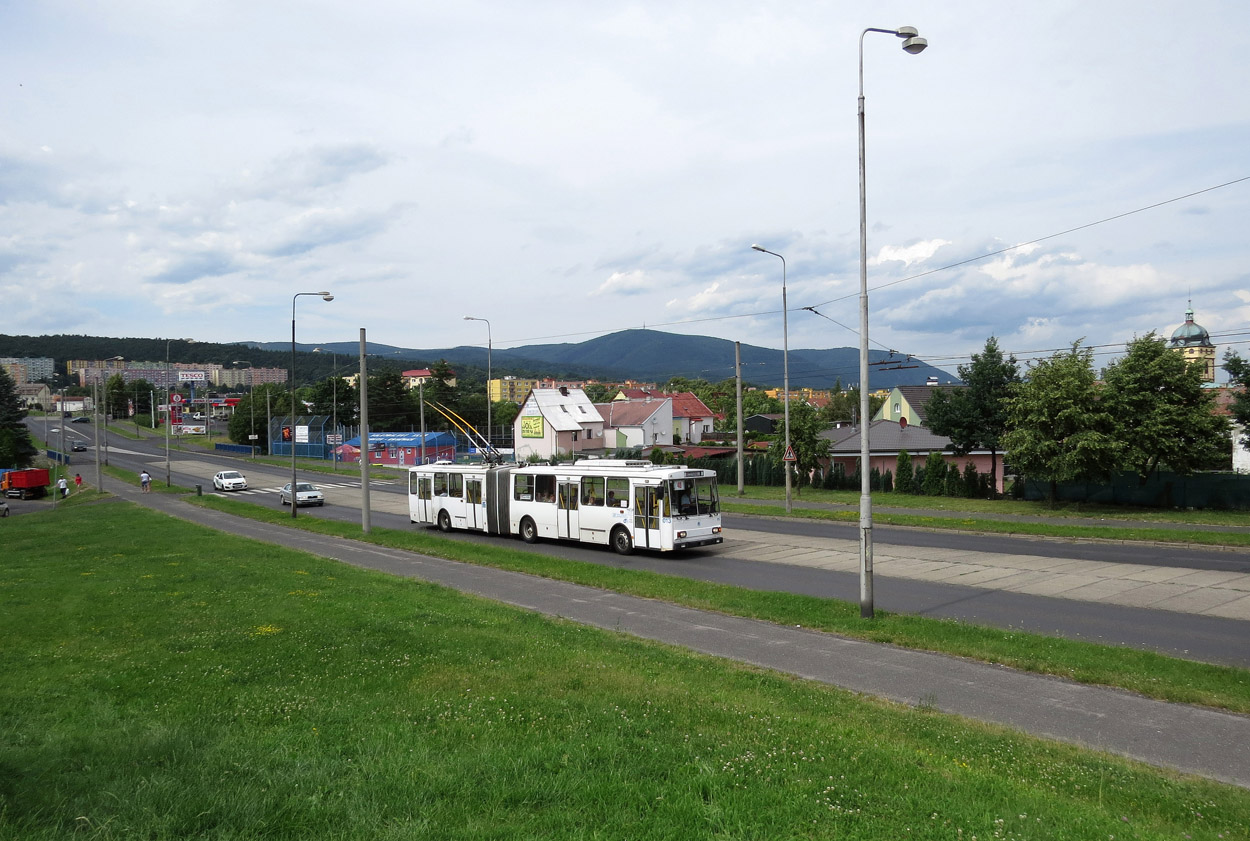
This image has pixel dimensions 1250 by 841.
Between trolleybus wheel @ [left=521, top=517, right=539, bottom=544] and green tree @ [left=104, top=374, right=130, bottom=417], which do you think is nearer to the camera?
trolleybus wheel @ [left=521, top=517, right=539, bottom=544]

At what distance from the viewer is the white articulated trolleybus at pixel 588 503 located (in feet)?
75.9

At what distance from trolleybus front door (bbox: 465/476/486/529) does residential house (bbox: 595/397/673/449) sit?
60204mm

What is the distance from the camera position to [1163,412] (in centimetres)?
3050

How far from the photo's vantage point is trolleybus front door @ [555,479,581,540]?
84.1 ft

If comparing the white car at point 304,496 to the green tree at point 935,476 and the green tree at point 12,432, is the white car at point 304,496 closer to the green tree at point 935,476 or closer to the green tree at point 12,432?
the green tree at point 935,476

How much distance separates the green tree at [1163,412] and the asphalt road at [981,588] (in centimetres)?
907

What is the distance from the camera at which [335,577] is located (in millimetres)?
18688

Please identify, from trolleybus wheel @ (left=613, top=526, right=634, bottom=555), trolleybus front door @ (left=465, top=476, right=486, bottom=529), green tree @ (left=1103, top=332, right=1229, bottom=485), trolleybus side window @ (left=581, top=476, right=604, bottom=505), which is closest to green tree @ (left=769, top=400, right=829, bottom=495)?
green tree @ (left=1103, top=332, right=1229, bottom=485)

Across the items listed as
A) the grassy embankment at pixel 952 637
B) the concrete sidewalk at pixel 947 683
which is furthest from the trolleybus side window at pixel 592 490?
the concrete sidewalk at pixel 947 683

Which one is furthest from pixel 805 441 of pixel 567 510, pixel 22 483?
pixel 22 483

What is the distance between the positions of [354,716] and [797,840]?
4352 millimetres

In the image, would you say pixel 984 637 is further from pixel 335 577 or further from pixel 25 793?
pixel 335 577

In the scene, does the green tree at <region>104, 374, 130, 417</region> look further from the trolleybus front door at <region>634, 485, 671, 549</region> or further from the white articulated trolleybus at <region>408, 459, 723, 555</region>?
the trolleybus front door at <region>634, 485, 671, 549</region>

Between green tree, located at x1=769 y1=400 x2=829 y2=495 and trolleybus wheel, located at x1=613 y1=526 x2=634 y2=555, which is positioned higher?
green tree, located at x1=769 y1=400 x2=829 y2=495
